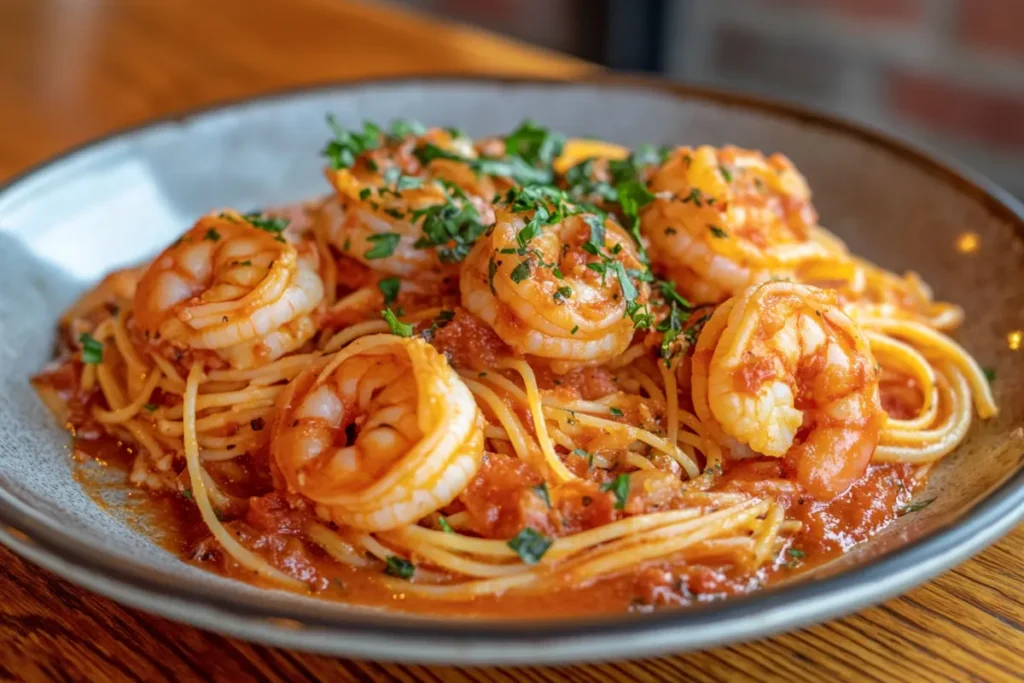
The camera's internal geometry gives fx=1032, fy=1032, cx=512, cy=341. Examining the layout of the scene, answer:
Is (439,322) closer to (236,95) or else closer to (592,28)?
(236,95)

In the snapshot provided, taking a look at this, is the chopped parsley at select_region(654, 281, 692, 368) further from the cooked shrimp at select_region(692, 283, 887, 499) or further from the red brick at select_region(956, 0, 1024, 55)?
the red brick at select_region(956, 0, 1024, 55)

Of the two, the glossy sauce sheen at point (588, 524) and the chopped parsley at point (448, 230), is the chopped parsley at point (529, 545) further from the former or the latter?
the chopped parsley at point (448, 230)

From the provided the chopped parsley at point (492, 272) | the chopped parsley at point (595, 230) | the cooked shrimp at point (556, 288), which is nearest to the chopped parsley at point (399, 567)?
the cooked shrimp at point (556, 288)

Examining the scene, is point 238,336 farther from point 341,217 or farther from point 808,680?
point 808,680

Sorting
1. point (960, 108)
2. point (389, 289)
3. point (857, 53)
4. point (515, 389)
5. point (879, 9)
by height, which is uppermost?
point (389, 289)

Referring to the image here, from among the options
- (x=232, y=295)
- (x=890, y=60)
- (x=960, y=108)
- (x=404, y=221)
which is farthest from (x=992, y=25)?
(x=232, y=295)
